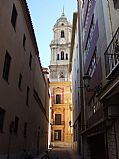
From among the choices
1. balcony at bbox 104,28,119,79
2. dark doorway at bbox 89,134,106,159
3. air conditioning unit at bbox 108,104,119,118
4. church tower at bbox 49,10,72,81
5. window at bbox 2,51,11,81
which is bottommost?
dark doorway at bbox 89,134,106,159

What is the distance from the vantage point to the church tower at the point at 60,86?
4619cm

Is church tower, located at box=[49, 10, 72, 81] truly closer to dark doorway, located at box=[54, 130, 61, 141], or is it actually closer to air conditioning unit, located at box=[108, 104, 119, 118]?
dark doorway, located at box=[54, 130, 61, 141]

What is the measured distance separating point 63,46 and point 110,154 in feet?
177

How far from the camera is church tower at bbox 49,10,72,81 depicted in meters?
56.9

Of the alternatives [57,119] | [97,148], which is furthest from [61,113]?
[97,148]

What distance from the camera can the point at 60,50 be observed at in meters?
60.6

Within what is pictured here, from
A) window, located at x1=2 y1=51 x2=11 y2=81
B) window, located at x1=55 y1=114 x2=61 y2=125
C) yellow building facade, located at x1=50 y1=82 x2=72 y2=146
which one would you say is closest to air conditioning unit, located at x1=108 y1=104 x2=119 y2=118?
window, located at x1=2 y1=51 x2=11 y2=81

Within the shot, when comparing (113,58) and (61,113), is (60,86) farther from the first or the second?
(113,58)

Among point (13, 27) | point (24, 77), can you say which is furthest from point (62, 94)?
point (13, 27)

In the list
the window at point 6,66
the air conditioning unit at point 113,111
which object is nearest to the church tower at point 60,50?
the window at point 6,66

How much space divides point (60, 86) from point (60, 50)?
45.0ft

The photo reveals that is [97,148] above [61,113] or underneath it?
underneath

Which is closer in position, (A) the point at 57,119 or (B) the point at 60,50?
(A) the point at 57,119

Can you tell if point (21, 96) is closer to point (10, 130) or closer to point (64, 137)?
point (10, 130)
